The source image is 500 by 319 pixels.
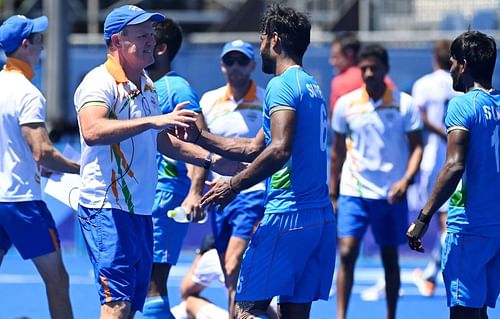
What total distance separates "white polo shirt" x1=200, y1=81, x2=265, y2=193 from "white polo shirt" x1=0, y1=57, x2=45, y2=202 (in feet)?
4.96

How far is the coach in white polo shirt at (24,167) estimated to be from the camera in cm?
799

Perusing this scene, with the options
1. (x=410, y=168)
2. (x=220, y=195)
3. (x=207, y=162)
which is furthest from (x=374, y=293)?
(x=220, y=195)

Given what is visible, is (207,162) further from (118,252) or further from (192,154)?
(118,252)

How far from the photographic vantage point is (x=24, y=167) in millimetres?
8086

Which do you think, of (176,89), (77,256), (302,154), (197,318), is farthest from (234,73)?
(77,256)

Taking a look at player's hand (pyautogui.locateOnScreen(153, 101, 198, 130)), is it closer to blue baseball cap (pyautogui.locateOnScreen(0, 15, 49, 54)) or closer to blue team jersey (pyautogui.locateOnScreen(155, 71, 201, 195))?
blue team jersey (pyautogui.locateOnScreen(155, 71, 201, 195))

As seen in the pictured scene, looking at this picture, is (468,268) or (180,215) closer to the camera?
(468,268)

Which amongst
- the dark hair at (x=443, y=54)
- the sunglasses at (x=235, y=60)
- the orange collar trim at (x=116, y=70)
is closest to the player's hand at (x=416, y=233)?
the orange collar trim at (x=116, y=70)

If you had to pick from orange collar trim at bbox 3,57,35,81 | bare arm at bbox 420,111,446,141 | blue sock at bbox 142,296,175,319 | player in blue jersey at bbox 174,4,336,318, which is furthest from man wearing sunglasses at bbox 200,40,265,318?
bare arm at bbox 420,111,446,141

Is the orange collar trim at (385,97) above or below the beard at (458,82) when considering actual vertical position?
below

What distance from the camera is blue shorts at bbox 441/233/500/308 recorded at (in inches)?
281

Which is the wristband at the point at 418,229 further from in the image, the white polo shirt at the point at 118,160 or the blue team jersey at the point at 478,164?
the white polo shirt at the point at 118,160

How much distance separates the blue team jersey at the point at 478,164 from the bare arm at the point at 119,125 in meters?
1.59

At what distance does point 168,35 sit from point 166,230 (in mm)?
1331
